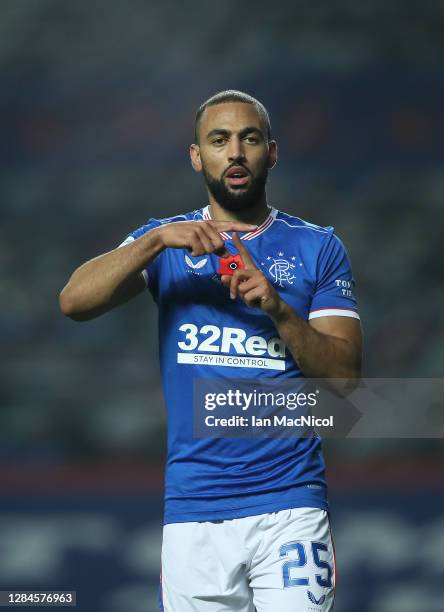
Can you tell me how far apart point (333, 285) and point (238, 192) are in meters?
0.34

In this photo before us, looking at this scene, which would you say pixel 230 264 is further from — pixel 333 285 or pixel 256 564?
pixel 256 564

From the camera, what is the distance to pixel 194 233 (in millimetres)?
2395

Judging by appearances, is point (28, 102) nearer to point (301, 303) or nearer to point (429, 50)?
point (429, 50)

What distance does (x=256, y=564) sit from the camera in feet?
8.04

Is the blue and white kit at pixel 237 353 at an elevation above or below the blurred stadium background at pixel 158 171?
below

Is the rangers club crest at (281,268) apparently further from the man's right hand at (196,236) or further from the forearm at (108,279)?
the forearm at (108,279)

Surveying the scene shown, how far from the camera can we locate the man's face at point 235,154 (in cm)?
268

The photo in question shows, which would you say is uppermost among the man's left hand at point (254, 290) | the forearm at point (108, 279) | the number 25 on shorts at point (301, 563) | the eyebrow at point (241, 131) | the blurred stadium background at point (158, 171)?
the blurred stadium background at point (158, 171)

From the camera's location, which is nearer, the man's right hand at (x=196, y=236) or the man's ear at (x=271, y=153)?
the man's right hand at (x=196, y=236)

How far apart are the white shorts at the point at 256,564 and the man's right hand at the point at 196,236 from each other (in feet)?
2.10

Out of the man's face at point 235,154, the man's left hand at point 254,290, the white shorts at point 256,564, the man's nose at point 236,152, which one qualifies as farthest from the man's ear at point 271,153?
the white shorts at point 256,564

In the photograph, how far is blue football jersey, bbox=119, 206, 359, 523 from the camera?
2477mm

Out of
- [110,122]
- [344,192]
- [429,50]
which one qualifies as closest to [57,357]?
[110,122]

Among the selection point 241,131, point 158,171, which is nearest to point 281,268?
point 241,131
